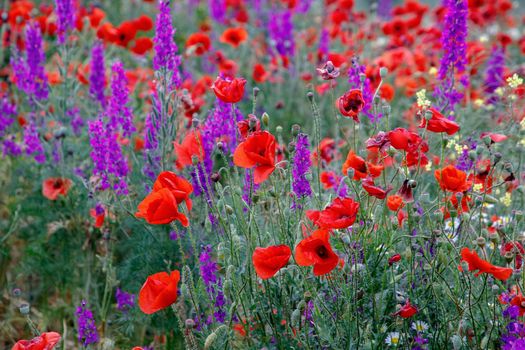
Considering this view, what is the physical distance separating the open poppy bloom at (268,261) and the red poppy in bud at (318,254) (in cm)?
3

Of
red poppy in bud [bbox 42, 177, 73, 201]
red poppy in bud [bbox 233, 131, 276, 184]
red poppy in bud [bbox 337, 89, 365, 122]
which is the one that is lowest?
red poppy in bud [bbox 42, 177, 73, 201]

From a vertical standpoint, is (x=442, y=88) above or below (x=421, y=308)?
above

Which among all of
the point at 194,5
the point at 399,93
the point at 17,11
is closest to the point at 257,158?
the point at 17,11

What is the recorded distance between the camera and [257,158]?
1.79 m

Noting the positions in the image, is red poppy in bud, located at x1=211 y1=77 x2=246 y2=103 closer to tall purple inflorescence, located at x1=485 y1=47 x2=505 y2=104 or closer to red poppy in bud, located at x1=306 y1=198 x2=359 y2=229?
red poppy in bud, located at x1=306 y1=198 x2=359 y2=229

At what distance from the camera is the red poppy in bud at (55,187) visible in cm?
283

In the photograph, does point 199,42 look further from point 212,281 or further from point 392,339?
point 392,339

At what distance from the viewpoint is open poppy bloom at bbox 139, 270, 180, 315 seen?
6.02 feet

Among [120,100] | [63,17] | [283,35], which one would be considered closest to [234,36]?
[283,35]

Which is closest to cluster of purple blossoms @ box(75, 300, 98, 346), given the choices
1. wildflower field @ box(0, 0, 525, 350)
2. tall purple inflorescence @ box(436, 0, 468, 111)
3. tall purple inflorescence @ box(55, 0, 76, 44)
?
wildflower field @ box(0, 0, 525, 350)

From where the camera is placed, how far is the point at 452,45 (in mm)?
2729

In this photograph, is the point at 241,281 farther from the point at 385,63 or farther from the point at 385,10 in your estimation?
the point at 385,10

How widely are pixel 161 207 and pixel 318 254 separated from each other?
1.31 feet

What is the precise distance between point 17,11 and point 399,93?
A: 2.43 meters
